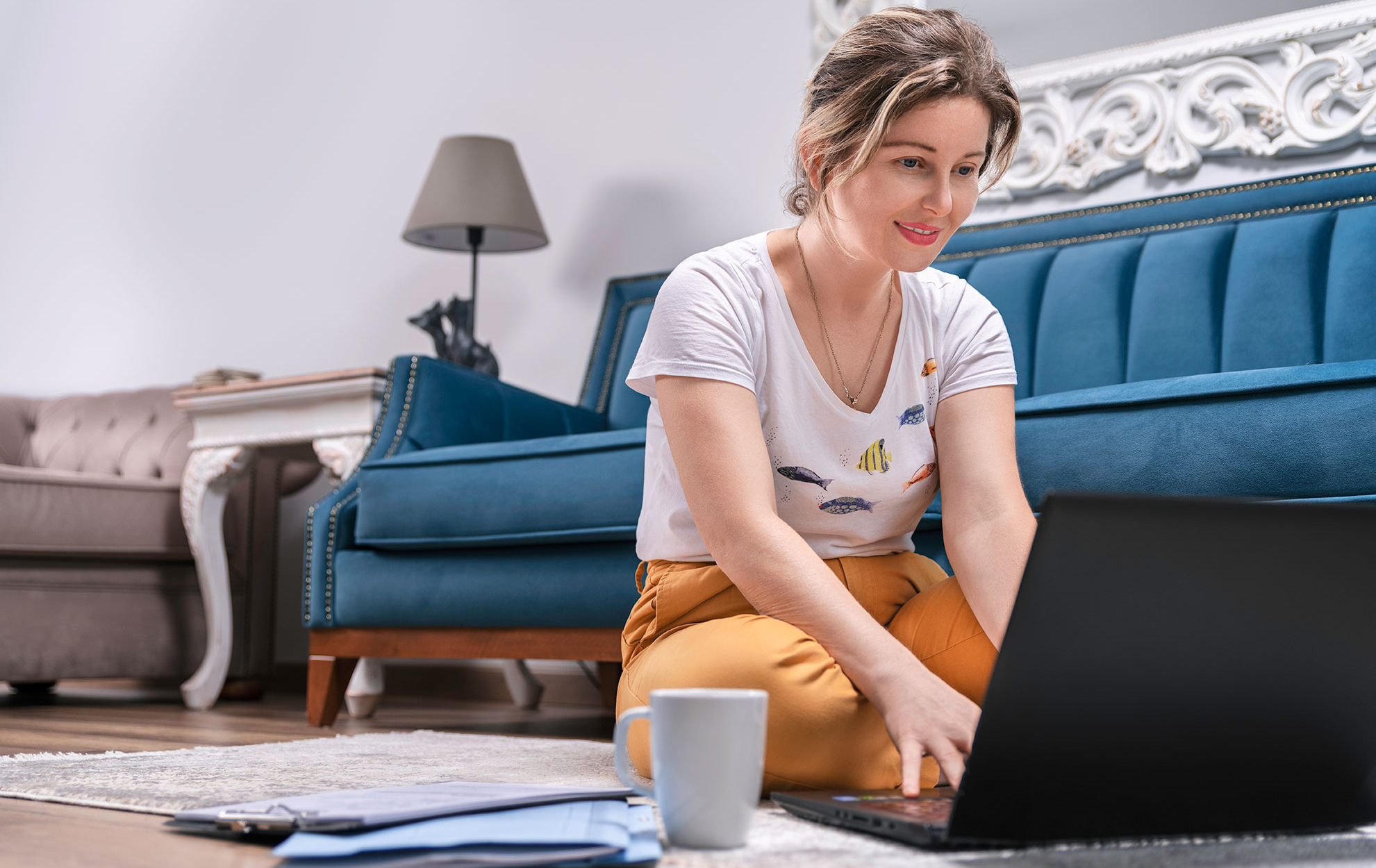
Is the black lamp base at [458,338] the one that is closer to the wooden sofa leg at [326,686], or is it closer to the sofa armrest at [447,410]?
the sofa armrest at [447,410]

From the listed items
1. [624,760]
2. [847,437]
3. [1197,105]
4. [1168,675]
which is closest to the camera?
[1168,675]

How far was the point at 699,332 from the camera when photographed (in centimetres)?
101

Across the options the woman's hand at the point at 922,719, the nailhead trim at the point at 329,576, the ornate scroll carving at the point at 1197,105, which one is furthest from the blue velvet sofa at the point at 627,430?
the woman's hand at the point at 922,719

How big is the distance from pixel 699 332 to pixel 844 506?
0.69 feet

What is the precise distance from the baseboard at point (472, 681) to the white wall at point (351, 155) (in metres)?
0.64

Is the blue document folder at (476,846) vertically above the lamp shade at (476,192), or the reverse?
Answer: the lamp shade at (476,192)

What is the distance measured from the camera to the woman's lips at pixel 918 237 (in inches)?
38.7

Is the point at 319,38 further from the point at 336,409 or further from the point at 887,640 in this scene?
the point at 887,640

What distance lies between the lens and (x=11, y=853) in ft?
2.59

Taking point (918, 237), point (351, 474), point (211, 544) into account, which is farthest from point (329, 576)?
point (918, 237)

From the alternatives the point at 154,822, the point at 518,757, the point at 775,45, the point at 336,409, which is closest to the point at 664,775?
the point at 154,822

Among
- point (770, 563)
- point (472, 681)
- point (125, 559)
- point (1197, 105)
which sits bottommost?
point (472, 681)

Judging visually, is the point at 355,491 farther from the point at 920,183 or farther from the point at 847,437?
the point at 920,183

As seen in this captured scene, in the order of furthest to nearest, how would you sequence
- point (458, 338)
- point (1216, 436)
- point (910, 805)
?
point (458, 338), point (1216, 436), point (910, 805)
